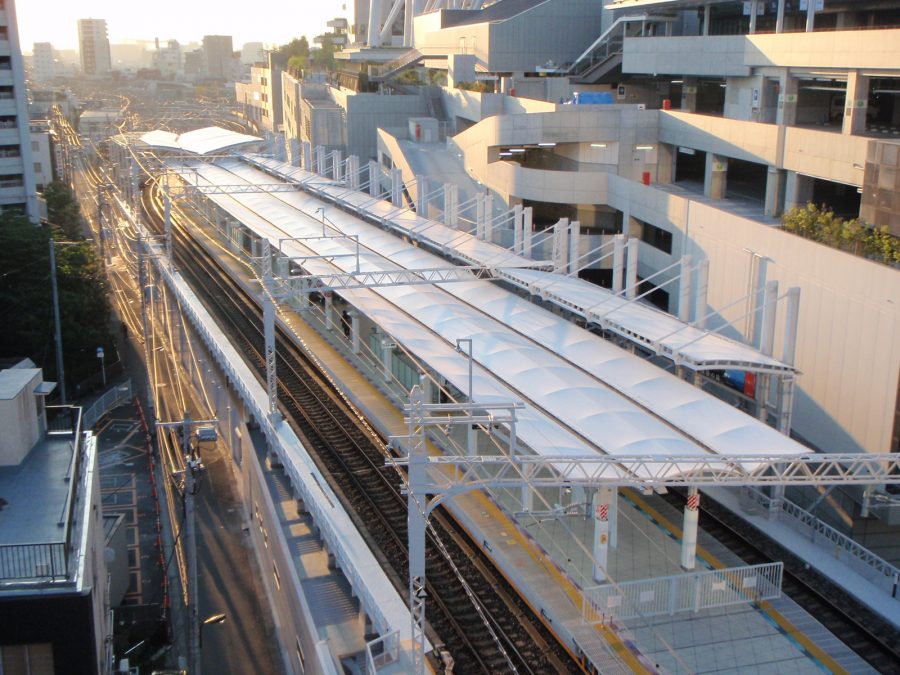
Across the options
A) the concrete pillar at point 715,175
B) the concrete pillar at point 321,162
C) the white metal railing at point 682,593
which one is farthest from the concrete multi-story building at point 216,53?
the white metal railing at point 682,593

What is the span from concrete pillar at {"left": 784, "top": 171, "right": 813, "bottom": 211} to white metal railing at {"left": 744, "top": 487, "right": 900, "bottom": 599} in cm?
803

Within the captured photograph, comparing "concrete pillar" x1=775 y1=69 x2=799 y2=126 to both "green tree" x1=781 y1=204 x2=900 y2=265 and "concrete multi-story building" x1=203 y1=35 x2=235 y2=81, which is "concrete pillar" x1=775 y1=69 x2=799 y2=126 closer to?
"green tree" x1=781 y1=204 x2=900 y2=265

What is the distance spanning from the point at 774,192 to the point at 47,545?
678 inches

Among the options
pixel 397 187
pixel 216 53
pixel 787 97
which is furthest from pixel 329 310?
pixel 216 53

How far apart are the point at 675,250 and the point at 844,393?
681 cm

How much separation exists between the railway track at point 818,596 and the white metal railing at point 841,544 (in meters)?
0.49

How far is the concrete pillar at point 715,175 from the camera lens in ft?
80.2

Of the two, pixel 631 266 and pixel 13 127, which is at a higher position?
pixel 13 127

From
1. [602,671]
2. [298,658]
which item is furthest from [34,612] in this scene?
[602,671]

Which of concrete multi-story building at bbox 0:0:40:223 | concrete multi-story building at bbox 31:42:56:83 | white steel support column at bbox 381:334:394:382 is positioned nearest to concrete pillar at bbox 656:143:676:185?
white steel support column at bbox 381:334:394:382

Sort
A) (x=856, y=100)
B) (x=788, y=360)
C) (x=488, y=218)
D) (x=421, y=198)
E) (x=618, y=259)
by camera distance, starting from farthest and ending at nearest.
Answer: (x=421, y=198) → (x=488, y=218) → (x=856, y=100) → (x=618, y=259) → (x=788, y=360)

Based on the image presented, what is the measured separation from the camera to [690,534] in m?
13.5

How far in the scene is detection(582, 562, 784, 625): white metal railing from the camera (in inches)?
491

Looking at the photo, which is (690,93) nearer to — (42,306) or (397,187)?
(397,187)
